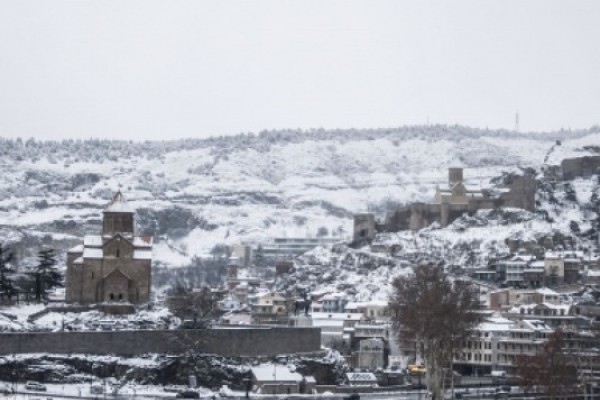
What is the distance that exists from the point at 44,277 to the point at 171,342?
1564 centimetres

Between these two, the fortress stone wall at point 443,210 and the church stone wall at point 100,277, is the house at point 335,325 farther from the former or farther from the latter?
the fortress stone wall at point 443,210

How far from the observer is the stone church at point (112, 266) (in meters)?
93.0

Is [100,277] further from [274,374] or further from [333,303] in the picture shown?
[333,303]

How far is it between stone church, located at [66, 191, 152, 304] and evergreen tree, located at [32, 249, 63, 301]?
12.1ft

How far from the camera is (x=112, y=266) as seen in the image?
93.8 m

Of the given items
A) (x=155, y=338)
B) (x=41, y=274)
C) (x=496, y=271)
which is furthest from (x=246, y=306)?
(x=155, y=338)

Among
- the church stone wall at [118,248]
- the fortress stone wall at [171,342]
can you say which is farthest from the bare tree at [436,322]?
the church stone wall at [118,248]

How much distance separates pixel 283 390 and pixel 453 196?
76359mm

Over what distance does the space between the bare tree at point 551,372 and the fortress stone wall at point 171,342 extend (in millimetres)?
14979

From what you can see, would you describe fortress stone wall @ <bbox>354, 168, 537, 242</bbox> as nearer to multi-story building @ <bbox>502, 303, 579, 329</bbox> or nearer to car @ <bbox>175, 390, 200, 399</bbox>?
multi-story building @ <bbox>502, 303, 579, 329</bbox>

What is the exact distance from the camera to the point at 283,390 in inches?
3428

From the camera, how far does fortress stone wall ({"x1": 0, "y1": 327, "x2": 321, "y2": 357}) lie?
8381cm

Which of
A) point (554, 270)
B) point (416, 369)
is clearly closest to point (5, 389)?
point (416, 369)

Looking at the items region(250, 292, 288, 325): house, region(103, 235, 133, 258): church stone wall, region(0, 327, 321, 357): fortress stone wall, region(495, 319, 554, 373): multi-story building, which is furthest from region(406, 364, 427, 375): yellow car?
region(103, 235, 133, 258): church stone wall
